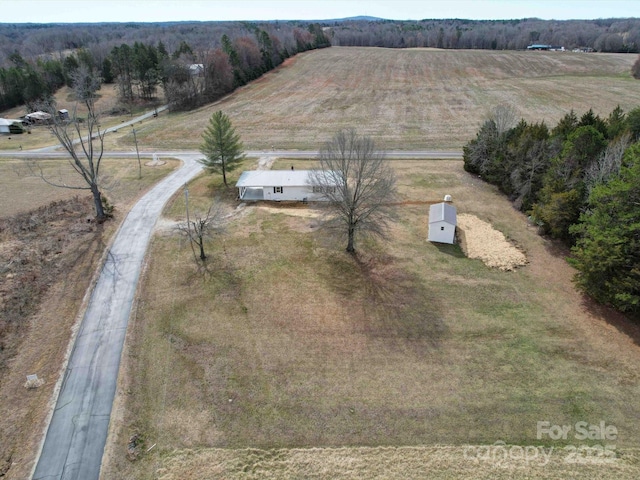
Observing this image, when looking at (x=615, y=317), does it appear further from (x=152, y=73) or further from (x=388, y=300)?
(x=152, y=73)

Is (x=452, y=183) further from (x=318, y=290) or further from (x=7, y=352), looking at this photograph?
(x=7, y=352)

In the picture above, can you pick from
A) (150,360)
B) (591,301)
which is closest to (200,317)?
(150,360)

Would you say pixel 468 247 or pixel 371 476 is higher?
pixel 468 247

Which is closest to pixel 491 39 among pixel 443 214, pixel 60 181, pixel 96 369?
pixel 443 214

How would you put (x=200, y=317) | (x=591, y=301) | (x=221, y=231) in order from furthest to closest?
(x=221, y=231), (x=591, y=301), (x=200, y=317)

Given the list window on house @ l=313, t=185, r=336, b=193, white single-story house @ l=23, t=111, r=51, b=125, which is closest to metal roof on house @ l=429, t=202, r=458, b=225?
window on house @ l=313, t=185, r=336, b=193

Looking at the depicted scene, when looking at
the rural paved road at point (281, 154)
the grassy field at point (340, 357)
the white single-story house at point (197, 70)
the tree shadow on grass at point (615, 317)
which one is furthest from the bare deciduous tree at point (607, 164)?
the white single-story house at point (197, 70)

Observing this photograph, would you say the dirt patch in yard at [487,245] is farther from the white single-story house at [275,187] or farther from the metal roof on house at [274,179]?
the metal roof on house at [274,179]
